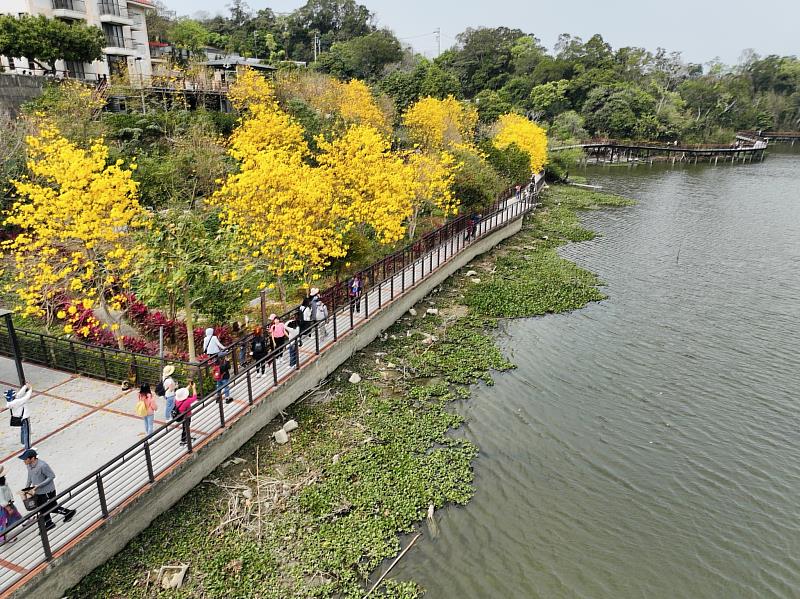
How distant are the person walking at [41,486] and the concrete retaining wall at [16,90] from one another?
27.8 meters

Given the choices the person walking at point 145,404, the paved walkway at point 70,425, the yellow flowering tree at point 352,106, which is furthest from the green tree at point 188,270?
the yellow flowering tree at point 352,106

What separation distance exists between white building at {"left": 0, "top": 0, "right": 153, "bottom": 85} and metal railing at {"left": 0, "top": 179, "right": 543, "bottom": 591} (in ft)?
90.8

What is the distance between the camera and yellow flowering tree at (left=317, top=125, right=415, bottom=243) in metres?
22.8

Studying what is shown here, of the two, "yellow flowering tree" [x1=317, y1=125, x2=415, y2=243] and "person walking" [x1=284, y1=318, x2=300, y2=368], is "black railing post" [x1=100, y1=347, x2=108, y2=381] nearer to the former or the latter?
"person walking" [x1=284, y1=318, x2=300, y2=368]

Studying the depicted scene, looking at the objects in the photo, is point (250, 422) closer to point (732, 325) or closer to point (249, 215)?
point (249, 215)

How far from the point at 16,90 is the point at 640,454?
37.7 metres

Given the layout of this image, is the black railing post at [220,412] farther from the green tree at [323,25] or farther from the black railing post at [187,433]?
the green tree at [323,25]

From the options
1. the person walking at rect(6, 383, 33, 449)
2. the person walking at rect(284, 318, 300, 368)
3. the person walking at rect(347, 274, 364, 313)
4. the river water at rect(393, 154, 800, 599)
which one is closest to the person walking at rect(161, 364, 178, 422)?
the person walking at rect(6, 383, 33, 449)

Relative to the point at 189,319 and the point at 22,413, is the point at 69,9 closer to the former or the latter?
the point at 189,319

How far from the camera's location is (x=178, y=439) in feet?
40.8

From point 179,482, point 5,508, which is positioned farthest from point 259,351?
point 5,508

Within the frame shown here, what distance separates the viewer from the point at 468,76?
10219cm

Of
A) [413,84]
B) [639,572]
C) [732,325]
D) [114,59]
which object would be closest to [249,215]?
[639,572]

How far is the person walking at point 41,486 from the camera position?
9477 mm
